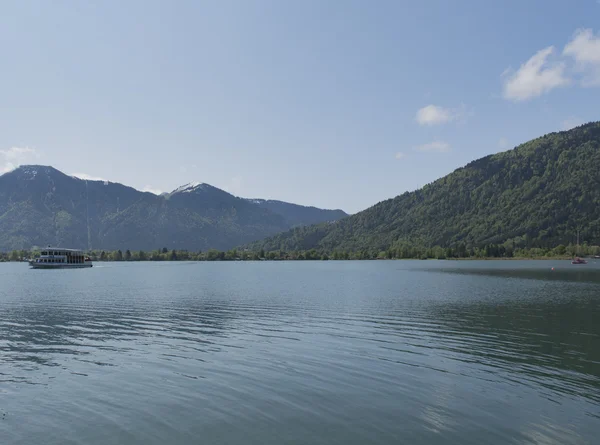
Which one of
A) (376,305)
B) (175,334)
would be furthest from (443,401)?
(376,305)

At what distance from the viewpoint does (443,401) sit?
29234 mm

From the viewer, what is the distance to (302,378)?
34.3m

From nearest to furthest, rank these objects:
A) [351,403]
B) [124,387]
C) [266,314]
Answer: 1. [351,403]
2. [124,387]
3. [266,314]

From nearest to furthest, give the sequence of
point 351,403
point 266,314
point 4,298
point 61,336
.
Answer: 1. point 351,403
2. point 61,336
3. point 266,314
4. point 4,298

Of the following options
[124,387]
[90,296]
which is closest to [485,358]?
[124,387]

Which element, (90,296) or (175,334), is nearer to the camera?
(175,334)

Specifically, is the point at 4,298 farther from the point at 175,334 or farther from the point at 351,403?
the point at 351,403

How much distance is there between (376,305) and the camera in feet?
263

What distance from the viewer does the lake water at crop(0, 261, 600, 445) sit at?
24.8 meters

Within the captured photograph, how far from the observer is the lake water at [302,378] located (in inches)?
974

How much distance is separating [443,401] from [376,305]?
2019 inches

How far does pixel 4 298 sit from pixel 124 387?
8556 centimetres

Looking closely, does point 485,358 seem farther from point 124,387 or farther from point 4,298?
point 4,298

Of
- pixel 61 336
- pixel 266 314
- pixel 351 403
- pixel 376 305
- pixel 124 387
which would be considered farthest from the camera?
pixel 376 305
